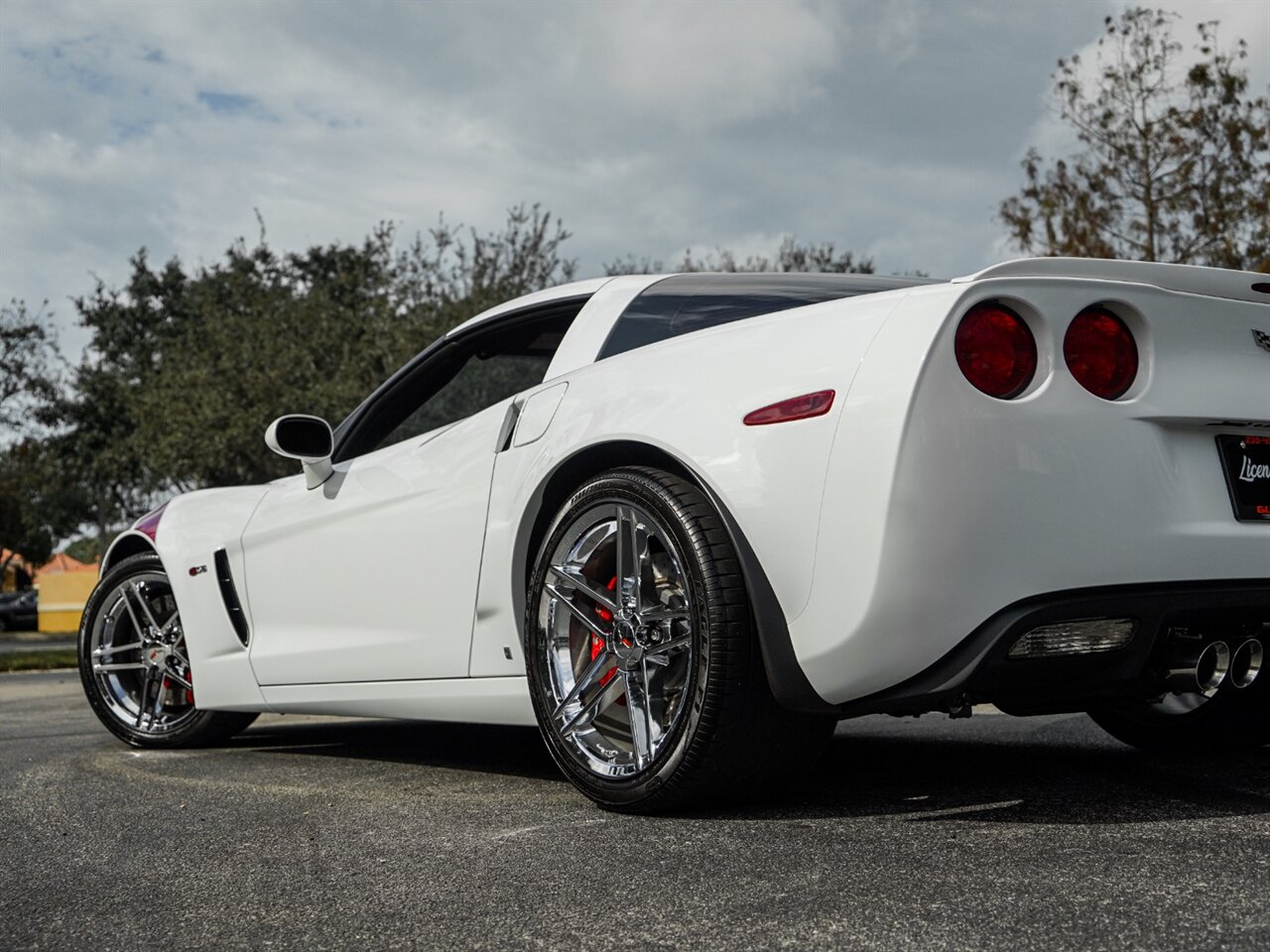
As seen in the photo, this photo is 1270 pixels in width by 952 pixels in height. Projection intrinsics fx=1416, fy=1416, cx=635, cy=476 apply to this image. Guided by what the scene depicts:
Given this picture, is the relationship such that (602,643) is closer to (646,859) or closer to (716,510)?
(716,510)

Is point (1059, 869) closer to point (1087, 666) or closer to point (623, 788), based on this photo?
point (1087, 666)

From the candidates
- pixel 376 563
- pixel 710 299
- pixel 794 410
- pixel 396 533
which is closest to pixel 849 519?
pixel 794 410

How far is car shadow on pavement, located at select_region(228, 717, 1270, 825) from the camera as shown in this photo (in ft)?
10.2

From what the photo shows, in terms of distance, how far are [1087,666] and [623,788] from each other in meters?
1.03

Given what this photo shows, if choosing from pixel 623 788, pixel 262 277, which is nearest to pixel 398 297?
pixel 262 277

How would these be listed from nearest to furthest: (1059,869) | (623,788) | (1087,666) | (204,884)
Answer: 1. (1059,869)
2. (204,884)
3. (1087,666)
4. (623,788)

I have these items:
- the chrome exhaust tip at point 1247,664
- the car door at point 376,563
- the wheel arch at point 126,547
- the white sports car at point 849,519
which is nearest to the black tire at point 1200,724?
the white sports car at point 849,519

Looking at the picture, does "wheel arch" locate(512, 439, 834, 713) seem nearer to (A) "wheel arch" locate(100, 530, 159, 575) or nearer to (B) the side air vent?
(B) the side air vent

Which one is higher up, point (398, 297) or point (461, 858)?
point (398, 297)

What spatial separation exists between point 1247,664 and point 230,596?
127 inches

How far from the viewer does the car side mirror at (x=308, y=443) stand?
179 inches

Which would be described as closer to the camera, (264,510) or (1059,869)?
(1059,869)

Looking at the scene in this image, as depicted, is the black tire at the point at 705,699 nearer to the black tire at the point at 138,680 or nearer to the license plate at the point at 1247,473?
the license plate at the point at 1247,473

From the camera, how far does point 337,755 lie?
4.73m
